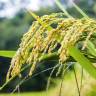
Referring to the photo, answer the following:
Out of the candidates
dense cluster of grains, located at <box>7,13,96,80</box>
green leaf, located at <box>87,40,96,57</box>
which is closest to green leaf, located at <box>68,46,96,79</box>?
dense cluster of grains, located at <box>7,13,96,80</box>

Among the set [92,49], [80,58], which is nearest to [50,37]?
[80,58]

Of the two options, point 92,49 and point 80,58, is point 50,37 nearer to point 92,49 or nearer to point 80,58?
point 80,58

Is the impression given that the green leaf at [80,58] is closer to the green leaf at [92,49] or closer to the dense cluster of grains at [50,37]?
the dense cluster of grains at [50,37]

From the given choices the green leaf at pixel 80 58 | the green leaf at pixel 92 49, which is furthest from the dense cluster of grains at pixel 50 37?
the green leaf at pixel 92 49

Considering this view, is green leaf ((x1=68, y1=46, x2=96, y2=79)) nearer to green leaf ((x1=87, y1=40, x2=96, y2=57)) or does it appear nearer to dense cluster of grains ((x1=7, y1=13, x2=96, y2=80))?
dense cluster of grains ((x1=7, y1=13, x2=96, y2=80))

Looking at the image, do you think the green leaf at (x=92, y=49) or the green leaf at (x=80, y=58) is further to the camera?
the green leaf at (x=92, y=49)

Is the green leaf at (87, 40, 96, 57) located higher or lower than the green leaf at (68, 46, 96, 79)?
higher

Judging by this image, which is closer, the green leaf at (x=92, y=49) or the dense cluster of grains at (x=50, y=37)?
the dense cluster of grains at (x=50, y=37)

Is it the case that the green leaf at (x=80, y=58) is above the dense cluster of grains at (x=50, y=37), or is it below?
below

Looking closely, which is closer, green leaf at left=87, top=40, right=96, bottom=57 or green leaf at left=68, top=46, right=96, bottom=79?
green leaf at left=68, top=46, right=96, bottom=79
